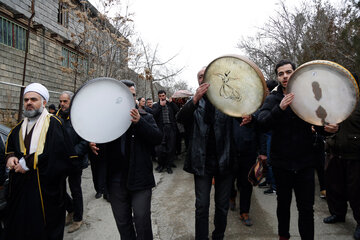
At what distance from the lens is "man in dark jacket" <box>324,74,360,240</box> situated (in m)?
3.10

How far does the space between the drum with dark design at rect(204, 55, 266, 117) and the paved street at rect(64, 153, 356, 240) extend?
1785mm

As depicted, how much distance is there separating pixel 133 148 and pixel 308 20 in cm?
1835

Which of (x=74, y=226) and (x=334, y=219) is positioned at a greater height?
(x=334, y=219)

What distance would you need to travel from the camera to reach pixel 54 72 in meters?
15.1

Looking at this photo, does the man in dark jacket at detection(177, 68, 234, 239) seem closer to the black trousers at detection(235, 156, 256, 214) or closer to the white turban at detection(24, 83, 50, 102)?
the black trousers at detection(235, 156, 256, 214)

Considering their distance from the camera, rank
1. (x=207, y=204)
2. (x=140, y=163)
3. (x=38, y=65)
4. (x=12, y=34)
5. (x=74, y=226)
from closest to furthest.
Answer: (x=140, y=163) < (x=207, y=204) < (x=74, y=226) < (x=12, y=34) < (x=38, y=65)

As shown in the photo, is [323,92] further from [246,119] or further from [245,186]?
[245,186]

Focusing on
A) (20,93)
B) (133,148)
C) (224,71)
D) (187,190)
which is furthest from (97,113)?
(20,93)

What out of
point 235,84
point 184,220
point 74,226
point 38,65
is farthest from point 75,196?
point 38,65

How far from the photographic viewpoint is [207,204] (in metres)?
2.59

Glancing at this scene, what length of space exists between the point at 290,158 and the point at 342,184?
157 centimetres

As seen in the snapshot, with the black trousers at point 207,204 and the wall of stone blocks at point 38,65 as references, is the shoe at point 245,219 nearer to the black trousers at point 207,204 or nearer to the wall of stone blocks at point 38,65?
the black trousers at point 207,204

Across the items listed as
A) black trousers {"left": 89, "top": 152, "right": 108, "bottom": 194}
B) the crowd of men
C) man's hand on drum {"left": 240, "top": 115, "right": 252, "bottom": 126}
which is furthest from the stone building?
man's hand on drum {"left": 240, "top": 115, "right": 252, "bottom": 126}

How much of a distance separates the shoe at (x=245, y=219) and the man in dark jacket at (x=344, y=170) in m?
1.04
